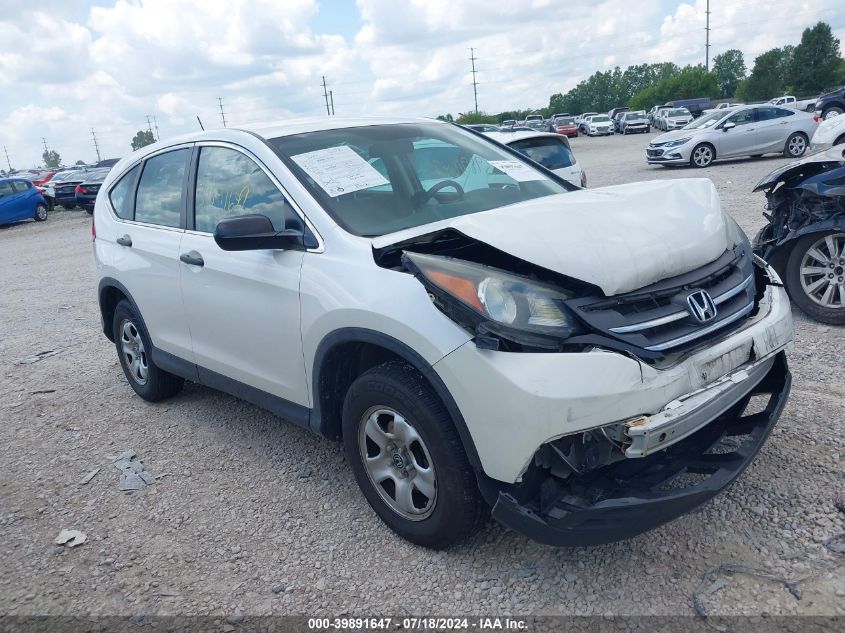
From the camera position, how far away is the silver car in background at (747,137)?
61.7 ft

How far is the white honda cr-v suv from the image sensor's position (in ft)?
7.99

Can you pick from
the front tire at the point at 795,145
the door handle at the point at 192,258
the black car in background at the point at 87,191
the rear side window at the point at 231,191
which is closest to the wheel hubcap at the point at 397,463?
the rear side window at the point at 231,191

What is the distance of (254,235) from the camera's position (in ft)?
10.4

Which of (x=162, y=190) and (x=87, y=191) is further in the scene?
(x=87, y=191)

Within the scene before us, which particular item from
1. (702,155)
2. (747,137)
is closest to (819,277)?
(702,155)

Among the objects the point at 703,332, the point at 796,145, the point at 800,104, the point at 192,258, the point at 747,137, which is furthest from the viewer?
the point at 800,104

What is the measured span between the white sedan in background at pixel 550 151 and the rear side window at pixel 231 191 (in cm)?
616

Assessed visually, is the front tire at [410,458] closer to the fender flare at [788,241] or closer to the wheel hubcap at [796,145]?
the fender flare at [788,241]

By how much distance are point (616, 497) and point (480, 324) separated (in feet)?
2.57

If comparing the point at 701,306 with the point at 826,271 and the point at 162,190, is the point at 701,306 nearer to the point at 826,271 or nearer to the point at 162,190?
the point at 826,271

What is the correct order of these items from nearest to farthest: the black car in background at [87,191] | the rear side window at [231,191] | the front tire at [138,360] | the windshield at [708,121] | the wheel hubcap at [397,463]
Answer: the wheel hubcap at [397,463], the rear side window at [231,191], the front tire at [138,360], the windshield at [708,121], the black car in background at [87,191]

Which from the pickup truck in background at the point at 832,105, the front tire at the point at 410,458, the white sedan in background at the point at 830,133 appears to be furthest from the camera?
the pickup truck in background at the point at 832,105

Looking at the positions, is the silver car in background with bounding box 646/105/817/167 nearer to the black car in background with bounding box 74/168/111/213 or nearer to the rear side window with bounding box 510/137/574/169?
the rear side window with bounding box 510/137/574/169

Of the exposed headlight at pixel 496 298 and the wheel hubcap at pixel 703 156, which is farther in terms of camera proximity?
the wheel hubcap at pixel 703 156
